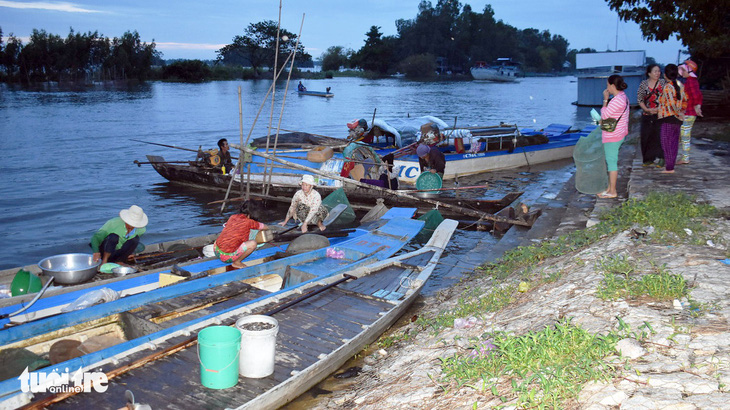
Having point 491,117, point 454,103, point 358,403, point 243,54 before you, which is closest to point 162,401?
point 358,403

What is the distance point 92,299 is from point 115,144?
77.0 feet

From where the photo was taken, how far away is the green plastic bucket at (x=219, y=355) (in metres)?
3.94

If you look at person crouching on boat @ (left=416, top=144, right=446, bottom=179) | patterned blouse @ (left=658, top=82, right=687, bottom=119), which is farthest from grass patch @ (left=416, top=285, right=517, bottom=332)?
person crouching on boat @ (left=416, top=144, right=446, bottom=179)

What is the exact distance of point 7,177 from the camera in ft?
63.0

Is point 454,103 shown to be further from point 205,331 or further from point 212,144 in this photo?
point 205,331

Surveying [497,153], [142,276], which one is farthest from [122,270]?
[497,153]

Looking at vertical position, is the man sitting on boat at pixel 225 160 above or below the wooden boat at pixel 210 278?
above

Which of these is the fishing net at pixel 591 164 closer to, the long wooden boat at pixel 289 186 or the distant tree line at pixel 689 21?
the long wooden boat at pixel 289 186

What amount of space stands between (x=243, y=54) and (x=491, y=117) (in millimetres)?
79970

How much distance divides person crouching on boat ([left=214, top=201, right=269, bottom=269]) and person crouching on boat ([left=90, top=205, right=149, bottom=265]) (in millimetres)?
1363

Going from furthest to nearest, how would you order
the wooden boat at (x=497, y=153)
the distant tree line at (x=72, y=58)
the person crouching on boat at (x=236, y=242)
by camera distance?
the distant tree line at (x=72, y=58), the wooden boat at (x=497, y=153), the person crouching on boat at (x=236, y=242)

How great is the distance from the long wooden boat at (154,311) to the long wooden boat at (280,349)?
0.32 ft

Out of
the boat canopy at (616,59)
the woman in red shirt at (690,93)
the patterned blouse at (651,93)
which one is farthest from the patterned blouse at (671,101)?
the boat canopy at (616,59)

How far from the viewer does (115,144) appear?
2694cm
